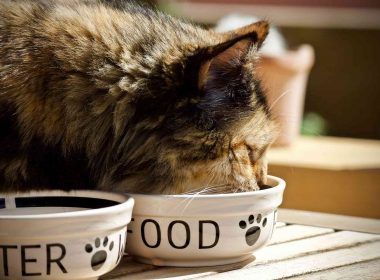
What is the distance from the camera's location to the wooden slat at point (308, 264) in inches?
49.7

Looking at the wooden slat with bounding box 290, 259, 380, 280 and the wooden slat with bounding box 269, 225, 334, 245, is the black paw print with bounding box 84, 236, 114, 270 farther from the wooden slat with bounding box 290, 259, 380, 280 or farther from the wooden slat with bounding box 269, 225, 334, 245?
the wooden slat with bounding box 269, 225, 334, 245

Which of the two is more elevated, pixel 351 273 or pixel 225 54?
pixel 225 54

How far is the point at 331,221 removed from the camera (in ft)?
5.57

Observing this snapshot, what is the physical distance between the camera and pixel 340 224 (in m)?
1.67

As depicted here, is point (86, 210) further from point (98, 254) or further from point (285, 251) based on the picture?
point (285, 251)

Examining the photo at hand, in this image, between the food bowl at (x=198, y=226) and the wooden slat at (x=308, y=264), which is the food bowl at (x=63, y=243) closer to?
the food bowl at (x=198, y=226)

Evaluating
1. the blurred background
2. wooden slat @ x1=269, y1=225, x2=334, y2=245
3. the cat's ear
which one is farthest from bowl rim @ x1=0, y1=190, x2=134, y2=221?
the blurred background

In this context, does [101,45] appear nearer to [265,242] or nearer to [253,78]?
[253,78]

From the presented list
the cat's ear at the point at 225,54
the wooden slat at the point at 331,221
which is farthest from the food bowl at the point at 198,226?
the wooden slat at the point at 331,221

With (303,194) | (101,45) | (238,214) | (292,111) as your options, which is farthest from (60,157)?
(292,111)

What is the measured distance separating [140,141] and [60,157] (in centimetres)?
14

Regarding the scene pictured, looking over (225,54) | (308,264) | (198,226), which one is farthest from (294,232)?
(225,54)

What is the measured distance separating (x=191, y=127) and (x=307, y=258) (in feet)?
1.11

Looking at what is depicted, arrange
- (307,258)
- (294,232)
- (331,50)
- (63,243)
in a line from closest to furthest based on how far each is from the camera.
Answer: (63,243) → (307,258) → (294,232) → (331,50)
